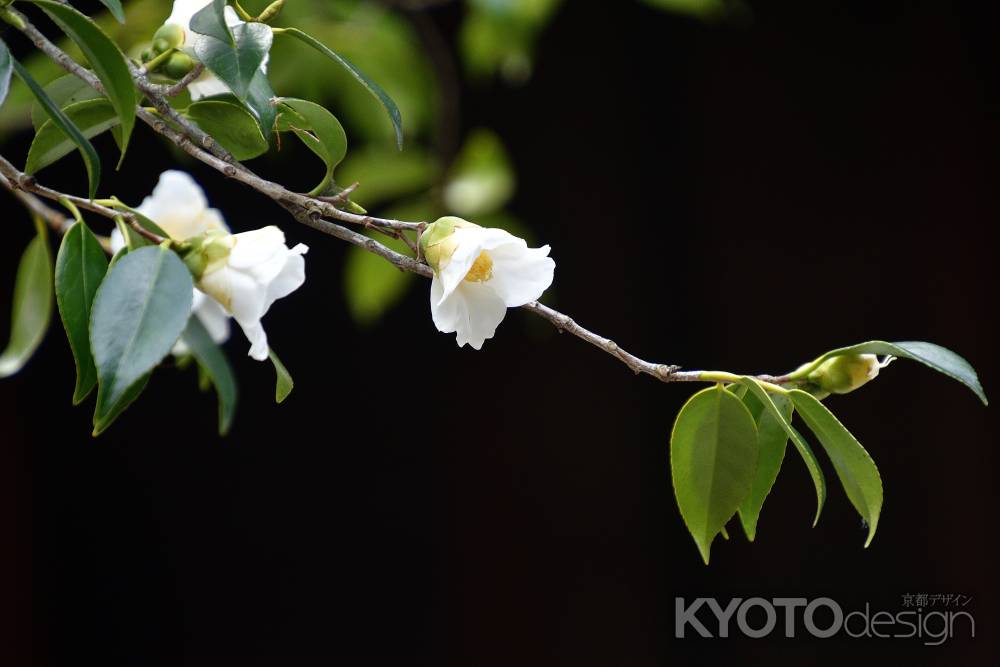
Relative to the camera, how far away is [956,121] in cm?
173

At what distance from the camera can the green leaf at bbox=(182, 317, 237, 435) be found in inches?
25.5

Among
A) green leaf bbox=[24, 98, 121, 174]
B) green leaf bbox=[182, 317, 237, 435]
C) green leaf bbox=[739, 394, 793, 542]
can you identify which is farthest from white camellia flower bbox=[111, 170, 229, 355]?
green leaf bbox=[739, 394, 793, 542]

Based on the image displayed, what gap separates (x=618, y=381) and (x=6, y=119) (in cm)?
110

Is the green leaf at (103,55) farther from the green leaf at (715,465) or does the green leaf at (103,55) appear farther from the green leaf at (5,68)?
the green leaf at (715,465)

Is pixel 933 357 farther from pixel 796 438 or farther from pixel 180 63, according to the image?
pixel 180 63

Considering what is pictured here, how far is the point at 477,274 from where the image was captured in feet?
1.56

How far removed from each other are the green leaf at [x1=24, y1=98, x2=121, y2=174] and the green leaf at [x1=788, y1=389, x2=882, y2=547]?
0.34 meters

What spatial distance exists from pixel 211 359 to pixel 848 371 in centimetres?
39

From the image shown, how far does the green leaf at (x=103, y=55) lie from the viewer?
39 cm

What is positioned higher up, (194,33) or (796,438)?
(194,33)

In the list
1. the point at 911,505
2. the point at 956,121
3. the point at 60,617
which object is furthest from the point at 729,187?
the point at 60,617

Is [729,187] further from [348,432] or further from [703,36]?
[348,432]

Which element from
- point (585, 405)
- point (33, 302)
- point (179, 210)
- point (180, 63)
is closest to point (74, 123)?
point (180, 63)

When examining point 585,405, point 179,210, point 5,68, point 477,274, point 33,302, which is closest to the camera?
point 5,68
